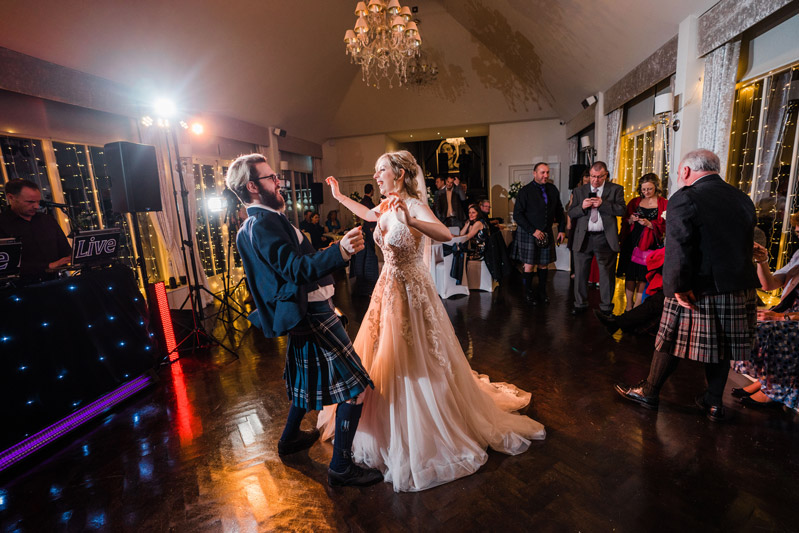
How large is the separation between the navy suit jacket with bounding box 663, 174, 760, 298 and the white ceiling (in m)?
2.97

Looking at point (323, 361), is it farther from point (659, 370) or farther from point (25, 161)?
point (25, 161)

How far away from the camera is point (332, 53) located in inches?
314

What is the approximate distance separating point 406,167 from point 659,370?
209 centimetres

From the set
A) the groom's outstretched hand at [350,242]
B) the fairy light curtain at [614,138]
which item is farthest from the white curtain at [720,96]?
the groom's outstretched hand at [350,242]

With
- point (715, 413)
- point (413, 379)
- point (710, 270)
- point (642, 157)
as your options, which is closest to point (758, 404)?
point (715, 413)

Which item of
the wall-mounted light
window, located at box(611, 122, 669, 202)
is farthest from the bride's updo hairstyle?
the wall-mounted light

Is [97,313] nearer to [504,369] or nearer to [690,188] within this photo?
[504,369]

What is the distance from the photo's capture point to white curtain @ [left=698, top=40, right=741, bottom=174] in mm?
3463

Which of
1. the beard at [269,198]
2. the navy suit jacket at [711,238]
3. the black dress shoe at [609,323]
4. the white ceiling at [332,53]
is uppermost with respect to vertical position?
the white ceiling at [332,53]

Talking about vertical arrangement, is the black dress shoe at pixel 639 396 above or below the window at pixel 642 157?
below

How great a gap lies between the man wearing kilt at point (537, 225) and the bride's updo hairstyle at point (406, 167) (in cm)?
302

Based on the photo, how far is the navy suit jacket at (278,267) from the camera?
1438 mm

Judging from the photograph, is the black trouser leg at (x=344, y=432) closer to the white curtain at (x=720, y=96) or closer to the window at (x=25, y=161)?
the white curtain at (x=720, y=96)

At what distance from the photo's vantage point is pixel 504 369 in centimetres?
314
